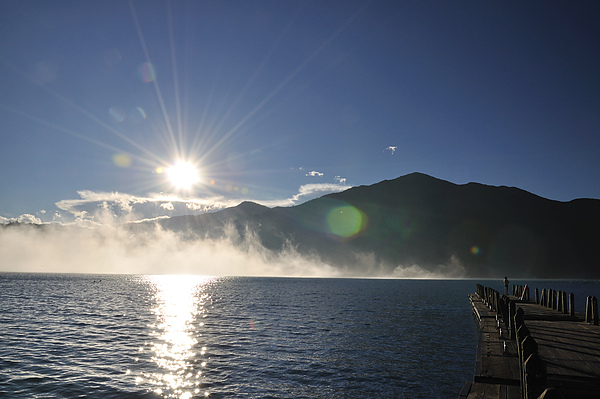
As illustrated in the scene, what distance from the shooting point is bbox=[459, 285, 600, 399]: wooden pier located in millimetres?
10656

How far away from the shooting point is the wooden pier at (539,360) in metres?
10.7

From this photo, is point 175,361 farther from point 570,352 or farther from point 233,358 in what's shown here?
point 570,352

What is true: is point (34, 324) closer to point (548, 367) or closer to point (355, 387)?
point (355, 387)

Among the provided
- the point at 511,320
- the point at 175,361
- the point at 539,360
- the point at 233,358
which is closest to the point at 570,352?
the point at 511,320

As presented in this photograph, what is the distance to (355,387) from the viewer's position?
18.5 metres

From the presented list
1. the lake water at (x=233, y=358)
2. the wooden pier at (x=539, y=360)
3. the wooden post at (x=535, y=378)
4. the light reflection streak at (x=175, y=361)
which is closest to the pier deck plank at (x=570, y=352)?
the wooden pier at (x=539, y=360)

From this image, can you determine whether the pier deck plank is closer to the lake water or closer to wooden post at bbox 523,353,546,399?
wooden post at bbox 523,353,546,399

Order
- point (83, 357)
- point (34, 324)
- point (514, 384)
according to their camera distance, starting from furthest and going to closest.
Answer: point (34, 324) → point (83, 357) → point (514, 384)

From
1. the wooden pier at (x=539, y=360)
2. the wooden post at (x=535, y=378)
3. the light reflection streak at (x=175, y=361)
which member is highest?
the wooden post at (x=535, y=378)

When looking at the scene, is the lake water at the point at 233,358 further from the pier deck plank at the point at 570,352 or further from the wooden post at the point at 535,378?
the wooden post at the point at 535,378

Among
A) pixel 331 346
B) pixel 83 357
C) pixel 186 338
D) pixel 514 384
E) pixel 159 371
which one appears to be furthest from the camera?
pixel 186 338

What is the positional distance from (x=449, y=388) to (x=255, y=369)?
969 centimetres

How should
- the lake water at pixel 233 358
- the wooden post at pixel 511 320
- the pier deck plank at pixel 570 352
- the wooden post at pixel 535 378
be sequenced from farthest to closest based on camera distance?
the wooden post at pixel 511 320 < the lake water at pixel 233 358 < the pier deck plank at pixel 570 352 < the wooden post at pixel 535 378

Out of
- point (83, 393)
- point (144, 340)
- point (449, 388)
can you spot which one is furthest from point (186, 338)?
point (449, 388)
